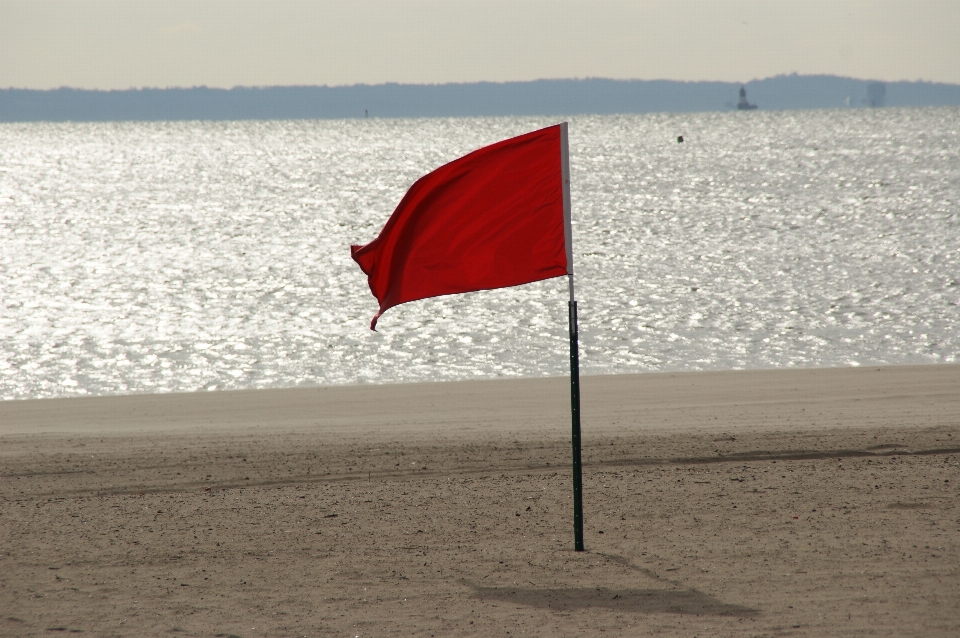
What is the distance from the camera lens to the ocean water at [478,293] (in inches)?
830

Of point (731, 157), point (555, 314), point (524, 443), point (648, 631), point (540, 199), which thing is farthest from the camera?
point (731, 157)

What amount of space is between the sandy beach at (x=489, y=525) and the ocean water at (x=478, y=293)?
760 cm

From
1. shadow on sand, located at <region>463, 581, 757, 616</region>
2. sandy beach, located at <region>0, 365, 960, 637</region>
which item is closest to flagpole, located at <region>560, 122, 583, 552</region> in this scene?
sandy beach, located at <region>0, 365, 960, 637</region>

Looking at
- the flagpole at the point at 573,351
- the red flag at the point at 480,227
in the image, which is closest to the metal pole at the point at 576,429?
the flagpole at the point at 573,351

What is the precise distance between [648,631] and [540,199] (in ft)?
9.75

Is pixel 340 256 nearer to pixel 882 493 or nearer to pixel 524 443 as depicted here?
pixel 524 443

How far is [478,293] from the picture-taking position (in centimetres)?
2919

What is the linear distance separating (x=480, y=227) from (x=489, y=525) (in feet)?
8.03

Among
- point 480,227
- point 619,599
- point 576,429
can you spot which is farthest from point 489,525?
point 480,227

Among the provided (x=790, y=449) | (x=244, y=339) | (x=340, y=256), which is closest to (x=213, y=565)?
(x=790, y=449)

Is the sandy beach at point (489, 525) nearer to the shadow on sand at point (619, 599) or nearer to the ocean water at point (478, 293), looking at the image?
the shadow on sand at point (619, 599)

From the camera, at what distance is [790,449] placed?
34.2 feet

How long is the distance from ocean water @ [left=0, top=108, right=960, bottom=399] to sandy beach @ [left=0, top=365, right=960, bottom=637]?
7601 millimetres

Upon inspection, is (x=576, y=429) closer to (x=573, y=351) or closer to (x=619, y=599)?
(x=573, y=351)
